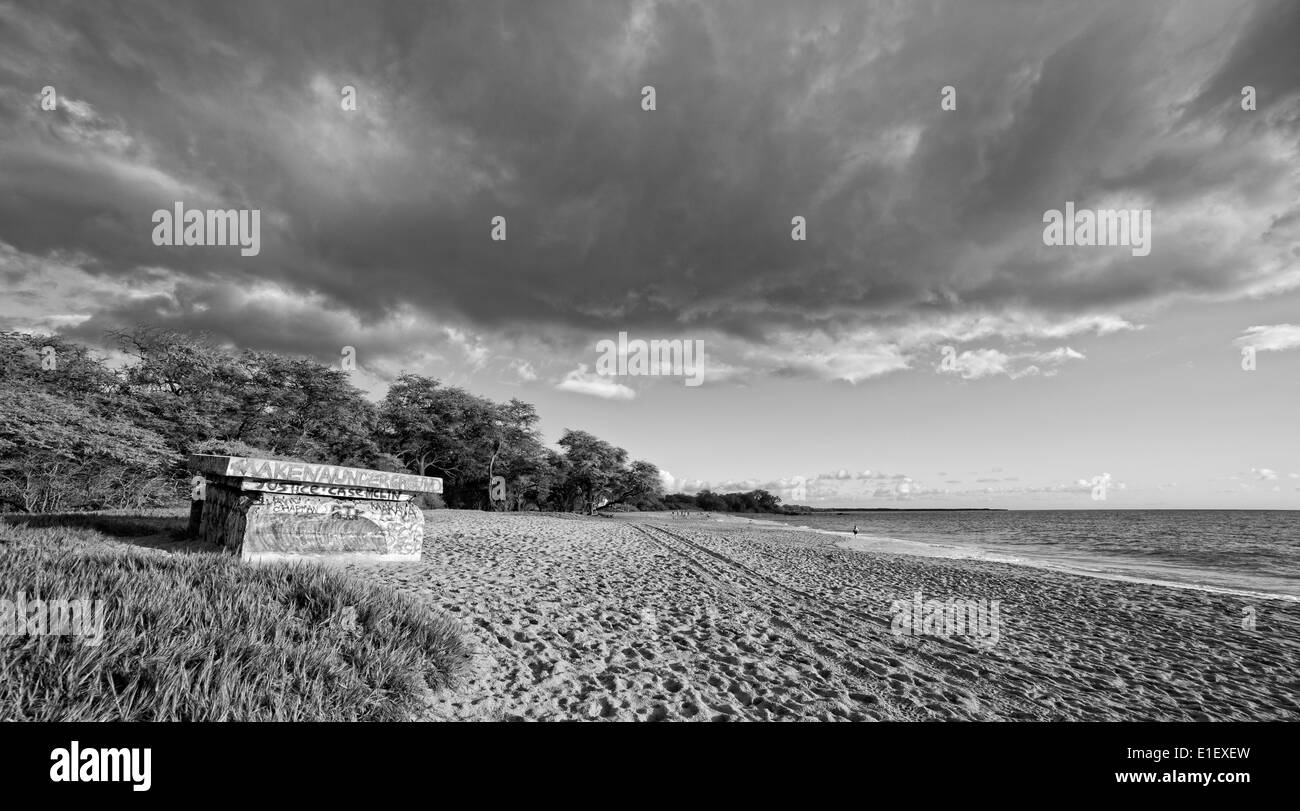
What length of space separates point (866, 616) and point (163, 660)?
30.9 ft

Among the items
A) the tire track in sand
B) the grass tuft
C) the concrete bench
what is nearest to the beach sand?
the tire track in sand

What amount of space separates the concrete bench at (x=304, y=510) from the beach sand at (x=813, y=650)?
769 mm

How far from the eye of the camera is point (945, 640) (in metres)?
7.21

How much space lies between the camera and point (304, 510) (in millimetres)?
8414

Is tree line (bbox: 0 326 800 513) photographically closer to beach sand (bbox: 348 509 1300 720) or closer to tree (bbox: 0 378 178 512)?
tree (bbox: 0 378 178 512)

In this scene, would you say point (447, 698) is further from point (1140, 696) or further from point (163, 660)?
point (1140, 696)

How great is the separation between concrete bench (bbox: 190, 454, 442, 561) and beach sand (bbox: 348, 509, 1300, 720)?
769 millimetres

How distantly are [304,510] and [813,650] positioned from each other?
353 inches

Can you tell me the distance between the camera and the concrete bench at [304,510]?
26.0 ft

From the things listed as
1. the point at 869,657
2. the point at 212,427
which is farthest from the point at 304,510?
the point at 212,427

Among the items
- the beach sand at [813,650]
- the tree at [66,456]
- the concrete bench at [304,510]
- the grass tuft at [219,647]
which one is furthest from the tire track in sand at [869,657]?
the tree at [66,456]

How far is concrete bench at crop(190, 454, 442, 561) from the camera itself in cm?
794
